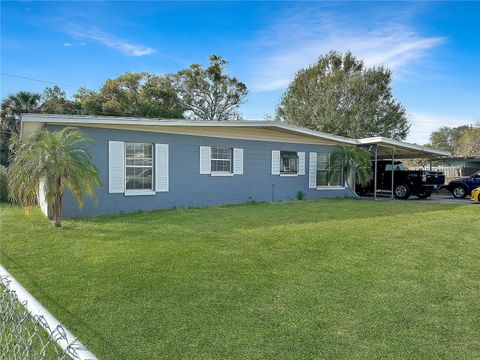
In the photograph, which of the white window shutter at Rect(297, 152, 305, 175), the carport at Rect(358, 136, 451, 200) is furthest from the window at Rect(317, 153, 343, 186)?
the carport at Rect(358, 136, 451, 200)

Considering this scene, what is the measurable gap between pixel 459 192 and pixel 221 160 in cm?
1161

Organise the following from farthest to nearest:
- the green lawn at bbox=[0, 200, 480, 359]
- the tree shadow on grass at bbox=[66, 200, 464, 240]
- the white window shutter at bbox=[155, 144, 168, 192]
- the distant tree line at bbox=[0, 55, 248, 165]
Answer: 1. the distant tree line at bbox=[0, 55, 248, 165]
2. the white window shutter at bbox=[155, 144, 168, 192]
3. the tree shadow on grass at bbox=[66, 200, 464, 240]
4. the green lawn at bbox=[0, 200, 480, 359]

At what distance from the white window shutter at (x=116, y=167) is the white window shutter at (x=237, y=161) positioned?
154 inches

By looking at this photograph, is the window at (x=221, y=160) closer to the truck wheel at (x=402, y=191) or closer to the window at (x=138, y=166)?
the window at (x=138, y=166)

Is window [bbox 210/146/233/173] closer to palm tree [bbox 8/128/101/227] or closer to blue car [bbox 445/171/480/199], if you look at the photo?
palm tree [bbox 8/128/101/227]

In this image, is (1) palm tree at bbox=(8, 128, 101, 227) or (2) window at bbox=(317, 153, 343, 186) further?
(2) window at bbox=(317, 153, 343, 186)

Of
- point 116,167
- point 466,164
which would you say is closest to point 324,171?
point 116,167

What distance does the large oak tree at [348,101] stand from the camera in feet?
91.9

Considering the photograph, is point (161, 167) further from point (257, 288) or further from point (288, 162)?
point (257, 288)

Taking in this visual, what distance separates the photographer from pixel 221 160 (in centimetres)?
1204

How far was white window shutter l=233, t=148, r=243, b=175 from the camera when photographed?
12195mm

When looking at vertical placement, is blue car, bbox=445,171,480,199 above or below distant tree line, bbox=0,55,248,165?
below

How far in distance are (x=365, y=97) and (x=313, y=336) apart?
28213 mm

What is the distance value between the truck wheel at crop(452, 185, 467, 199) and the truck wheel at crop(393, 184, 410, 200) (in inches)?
103
